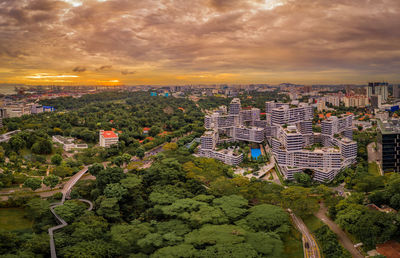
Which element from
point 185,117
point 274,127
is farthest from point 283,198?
point 185,117

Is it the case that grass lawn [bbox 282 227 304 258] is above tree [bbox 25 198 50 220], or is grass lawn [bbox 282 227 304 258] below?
below

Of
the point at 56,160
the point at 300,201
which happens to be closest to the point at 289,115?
the point at 300,201

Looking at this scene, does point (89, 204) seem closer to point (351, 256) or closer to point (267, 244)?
point (267, 244)

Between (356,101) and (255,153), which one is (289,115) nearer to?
(255,153)

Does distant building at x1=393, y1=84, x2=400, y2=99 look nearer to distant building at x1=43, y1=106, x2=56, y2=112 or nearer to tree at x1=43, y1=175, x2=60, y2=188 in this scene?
tree at x1=43, y1=175, x2=60, y2=188

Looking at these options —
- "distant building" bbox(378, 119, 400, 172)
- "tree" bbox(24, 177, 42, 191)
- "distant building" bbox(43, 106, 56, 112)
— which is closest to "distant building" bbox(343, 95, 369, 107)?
"distant building" bbox(378, 119, 400, 172)

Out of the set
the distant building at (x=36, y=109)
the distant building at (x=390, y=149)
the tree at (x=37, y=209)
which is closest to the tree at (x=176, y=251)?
the tree at (x=37, y=209)
